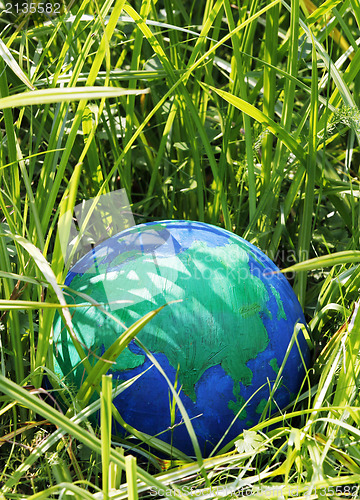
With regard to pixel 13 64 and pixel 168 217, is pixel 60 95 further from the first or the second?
pixel 168 217

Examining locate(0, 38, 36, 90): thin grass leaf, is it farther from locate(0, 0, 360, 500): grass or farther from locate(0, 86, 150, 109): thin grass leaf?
locate(0, 86, 150, 109): thin grass leaf

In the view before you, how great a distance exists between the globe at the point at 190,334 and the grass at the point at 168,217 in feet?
0.19

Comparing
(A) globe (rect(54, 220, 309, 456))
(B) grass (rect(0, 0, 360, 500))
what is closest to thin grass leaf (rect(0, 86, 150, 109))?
(B) grass (rect(0, 0, 360, 500))

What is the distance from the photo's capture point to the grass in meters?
1.08

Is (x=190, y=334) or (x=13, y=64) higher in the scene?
(x=13, y=64)

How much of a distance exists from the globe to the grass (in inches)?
2.3

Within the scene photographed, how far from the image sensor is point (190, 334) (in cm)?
133

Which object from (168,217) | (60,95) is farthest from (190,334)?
(168,217)

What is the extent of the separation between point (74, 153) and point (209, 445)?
1223 mm

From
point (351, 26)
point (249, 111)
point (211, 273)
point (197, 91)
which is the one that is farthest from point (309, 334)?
point (351, 26)

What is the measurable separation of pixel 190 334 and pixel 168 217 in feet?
2.87

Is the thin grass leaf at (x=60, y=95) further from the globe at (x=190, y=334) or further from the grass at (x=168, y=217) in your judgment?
the globe at (x=190, y=334)

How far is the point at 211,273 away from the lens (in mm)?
1403

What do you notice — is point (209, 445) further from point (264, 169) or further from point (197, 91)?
point (197, 91)
